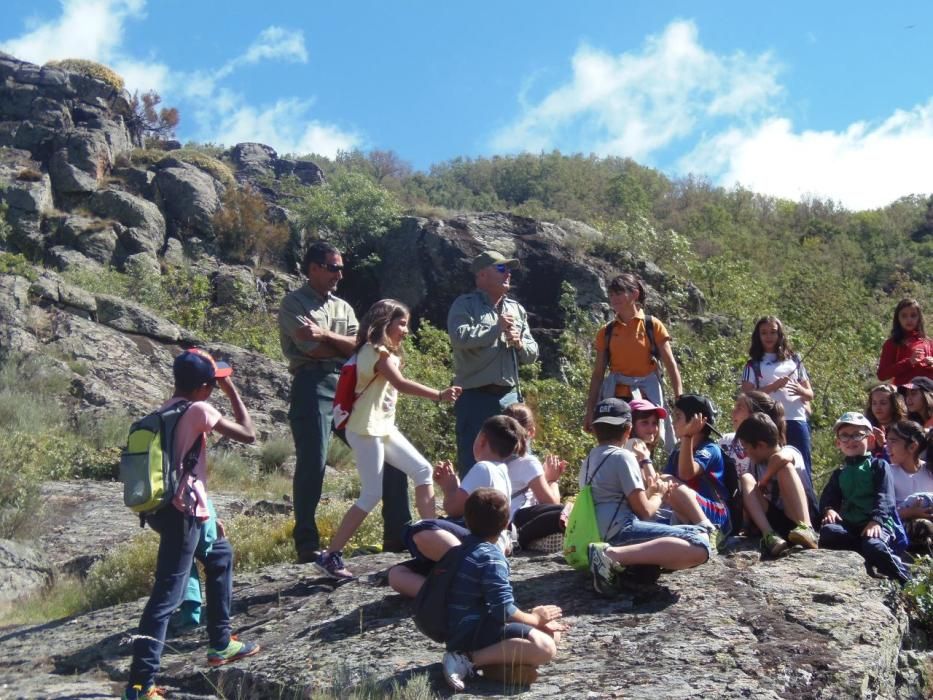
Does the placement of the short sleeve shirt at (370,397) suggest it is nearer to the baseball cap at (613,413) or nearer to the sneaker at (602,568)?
the baseball cap at (613,413)

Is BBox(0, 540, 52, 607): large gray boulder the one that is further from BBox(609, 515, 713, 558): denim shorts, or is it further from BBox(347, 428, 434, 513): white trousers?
BBox(609, 515, 713, 558): denim shorts

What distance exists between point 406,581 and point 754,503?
2.34 metres

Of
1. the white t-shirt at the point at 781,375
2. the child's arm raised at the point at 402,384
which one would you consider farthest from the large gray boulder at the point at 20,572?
the white t-shirt at the point at 781,375

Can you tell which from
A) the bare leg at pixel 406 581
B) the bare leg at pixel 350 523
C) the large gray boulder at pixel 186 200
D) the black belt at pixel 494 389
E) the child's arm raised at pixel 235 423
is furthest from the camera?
the large gray boulder at pixel 186 200

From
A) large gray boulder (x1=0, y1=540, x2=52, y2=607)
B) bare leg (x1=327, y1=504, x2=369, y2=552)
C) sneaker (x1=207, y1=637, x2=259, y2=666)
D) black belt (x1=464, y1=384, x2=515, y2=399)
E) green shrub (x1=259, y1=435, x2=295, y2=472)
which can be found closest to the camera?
sneaker (x1=207, y1=637, x2=259, y2=666)

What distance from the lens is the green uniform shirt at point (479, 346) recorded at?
6574mm

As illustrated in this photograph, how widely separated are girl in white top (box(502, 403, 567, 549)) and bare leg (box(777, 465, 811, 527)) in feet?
4.50

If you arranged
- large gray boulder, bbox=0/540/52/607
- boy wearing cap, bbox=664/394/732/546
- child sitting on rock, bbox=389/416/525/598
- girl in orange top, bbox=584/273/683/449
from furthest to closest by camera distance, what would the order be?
1. large gray boulder, bbox=0/540/52/607
2. girl in orange top, bbox=584/273/683/449
3. boy wearing cap, bbox=664/394/732/546
4. child sitting on rock, bbox=389/416/525/598

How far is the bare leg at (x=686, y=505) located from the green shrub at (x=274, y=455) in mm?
8426

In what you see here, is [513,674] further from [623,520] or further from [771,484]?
[771,484]

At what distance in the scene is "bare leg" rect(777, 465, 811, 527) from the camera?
6.11m

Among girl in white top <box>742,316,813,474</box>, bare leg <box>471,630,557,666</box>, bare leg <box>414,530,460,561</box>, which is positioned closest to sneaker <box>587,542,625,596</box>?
bare leg <box>414,530,460,561</box>

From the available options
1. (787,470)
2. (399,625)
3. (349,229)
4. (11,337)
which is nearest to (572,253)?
(349,229)

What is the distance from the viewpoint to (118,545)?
28.6 ft
